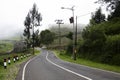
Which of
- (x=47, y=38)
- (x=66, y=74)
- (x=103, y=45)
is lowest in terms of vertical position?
(x=47, y=38)

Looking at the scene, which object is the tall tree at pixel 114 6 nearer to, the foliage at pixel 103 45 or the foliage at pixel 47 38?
the foliage at pixel 103 45

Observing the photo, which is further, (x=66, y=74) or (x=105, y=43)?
(x=105, y=43)

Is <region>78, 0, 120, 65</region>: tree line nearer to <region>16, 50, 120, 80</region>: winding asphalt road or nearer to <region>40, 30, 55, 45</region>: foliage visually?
<region>16, 50, 120, 80</region>: winding asphalt road

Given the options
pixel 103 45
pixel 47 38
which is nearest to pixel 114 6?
pixel 103 45

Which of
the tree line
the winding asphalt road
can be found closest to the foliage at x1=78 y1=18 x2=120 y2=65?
the tree line

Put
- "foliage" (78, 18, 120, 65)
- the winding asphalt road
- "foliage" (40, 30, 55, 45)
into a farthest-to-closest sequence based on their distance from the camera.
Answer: "foliage" (40, 30, 55, 45) → "foliage" (78, 18, 120, 65) → the winding asphalt road

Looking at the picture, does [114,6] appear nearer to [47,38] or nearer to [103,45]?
[103,45]

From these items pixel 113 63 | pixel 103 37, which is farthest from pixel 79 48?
pixel 113 63

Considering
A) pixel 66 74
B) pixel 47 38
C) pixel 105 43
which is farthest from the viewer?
pixel 47 38

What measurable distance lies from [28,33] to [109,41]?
69.3 m

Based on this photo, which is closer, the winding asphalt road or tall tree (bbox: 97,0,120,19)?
the winding asphalt road

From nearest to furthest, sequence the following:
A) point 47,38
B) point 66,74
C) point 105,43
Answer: point 66,74 < point 105,43 < point 47,38

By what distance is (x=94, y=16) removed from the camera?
4434 inches

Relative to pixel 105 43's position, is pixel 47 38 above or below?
below
